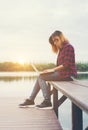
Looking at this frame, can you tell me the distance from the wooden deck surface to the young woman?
13.8 inches

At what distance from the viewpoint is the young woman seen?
6660 mm

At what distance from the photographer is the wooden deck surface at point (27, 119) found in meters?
5.37

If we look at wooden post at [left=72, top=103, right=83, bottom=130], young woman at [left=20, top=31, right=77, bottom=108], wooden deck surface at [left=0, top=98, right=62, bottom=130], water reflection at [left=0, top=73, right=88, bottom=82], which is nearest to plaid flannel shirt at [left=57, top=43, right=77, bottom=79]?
young woman at [left=20, top=31, right=77, bottom=108]

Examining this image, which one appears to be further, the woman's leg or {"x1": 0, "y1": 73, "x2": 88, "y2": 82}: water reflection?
{"x1": 0, "y1": 73, "x2": 88, "y2": 82}: water reflection

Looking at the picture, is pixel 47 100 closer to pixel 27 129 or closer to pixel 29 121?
pixel 29 121

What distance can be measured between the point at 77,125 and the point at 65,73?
2210mm

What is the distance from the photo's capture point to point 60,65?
6703mm

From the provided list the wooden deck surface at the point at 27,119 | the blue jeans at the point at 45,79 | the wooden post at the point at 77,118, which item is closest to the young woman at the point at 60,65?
the blue jeans at the point at 45,79

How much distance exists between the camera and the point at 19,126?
5.41m

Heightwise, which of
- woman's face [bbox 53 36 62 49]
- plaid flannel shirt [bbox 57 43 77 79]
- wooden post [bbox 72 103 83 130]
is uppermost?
woman's face [bbox 53 36 62 49]

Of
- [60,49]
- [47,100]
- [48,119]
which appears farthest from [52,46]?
[48,119]

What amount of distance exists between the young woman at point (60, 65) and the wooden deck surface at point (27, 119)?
0.35 m

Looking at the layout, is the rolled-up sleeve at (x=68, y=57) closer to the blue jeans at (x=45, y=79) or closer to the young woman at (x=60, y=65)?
the young woman at (x=60, y=65)

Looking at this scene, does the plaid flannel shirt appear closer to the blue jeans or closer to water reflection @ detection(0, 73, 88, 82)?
the blue jeans
